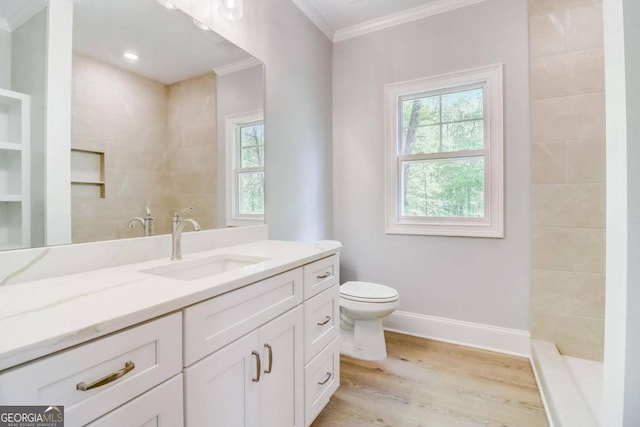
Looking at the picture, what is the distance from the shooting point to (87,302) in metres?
0.73

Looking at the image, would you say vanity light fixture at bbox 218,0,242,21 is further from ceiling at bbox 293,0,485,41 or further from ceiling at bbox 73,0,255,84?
ceiling at bbox 293,0,485,41

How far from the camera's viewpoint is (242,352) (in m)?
0.97

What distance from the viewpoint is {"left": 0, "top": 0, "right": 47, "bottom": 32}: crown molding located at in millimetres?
903

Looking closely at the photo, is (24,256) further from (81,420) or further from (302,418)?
(302,418)

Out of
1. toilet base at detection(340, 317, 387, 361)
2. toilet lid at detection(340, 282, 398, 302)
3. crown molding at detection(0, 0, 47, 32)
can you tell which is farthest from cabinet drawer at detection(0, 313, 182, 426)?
toilet base at detection(340, 317, 387, 361)

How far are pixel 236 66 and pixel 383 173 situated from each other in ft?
4.82

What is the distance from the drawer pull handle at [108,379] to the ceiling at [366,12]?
2.56 m

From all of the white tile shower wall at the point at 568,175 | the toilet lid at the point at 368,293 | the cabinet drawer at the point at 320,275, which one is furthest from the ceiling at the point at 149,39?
the white tile shower wall at the point at 568,175

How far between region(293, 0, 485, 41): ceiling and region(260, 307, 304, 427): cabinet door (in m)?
2.36

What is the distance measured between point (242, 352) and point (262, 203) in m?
1.12

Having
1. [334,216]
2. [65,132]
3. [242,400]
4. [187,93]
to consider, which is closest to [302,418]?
[242,400]

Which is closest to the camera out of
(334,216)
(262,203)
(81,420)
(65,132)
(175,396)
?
(81,420)

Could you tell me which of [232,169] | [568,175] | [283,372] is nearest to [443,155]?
[568,175]

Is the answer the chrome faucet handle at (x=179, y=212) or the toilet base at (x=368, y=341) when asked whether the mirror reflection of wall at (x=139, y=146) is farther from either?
the toilet base at (x=368, y=341)
